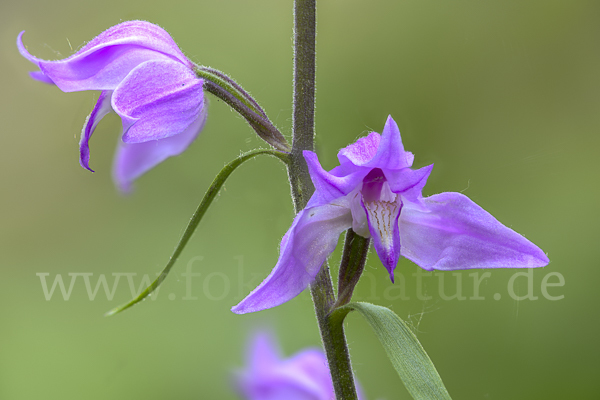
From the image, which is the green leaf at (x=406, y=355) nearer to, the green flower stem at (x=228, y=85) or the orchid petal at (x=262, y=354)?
the green flower stem at (x=228, y=85)

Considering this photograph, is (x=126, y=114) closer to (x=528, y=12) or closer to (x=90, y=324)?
(x=528, y=12)

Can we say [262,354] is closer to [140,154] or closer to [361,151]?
[140,154]

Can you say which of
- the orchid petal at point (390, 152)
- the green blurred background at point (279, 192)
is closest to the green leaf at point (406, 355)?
the orchid petal at point (390, 152)

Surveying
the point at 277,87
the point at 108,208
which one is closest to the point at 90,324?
the point at 108,208

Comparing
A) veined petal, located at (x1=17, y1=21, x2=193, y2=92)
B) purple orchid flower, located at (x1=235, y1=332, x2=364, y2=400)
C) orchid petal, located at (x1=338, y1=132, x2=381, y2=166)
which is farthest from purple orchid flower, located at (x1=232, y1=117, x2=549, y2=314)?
purple orchid flower, located at (x1=235, y1=332, x2=364, y2=400)

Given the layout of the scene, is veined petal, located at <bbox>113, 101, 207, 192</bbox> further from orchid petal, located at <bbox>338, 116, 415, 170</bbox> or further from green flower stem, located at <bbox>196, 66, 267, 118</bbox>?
orchid petal, located at <bbox>338, 116, 415, 170</bbox>

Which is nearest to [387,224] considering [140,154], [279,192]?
[140,154]
